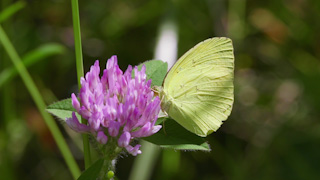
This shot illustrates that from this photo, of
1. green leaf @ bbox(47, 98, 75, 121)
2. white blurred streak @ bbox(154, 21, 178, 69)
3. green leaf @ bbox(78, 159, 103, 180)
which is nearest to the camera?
green leaf @ bbox(78, 159, 103, 180)

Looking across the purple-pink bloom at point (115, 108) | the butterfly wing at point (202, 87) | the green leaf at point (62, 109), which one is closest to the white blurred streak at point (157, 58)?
the butterfly wing at point (202, 87)

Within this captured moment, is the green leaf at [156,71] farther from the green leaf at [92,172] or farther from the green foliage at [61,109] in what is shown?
the green leaf at [92,172]

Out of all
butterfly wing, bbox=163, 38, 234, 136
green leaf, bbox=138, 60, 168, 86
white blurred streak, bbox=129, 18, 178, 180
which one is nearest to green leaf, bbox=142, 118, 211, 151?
butterfly wing, bbox=163, 38, 234, 136

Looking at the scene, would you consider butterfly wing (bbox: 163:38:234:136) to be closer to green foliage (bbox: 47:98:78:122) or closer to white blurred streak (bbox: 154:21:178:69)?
green foliage (bbox: 47:98:78:122)

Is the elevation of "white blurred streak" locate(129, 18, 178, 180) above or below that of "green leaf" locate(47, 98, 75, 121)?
below

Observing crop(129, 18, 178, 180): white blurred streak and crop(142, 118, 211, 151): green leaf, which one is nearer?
crop(142, 118, 211, 151): green leaf

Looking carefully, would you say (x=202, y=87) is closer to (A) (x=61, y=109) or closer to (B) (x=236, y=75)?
(A) (x=61, y=109)
